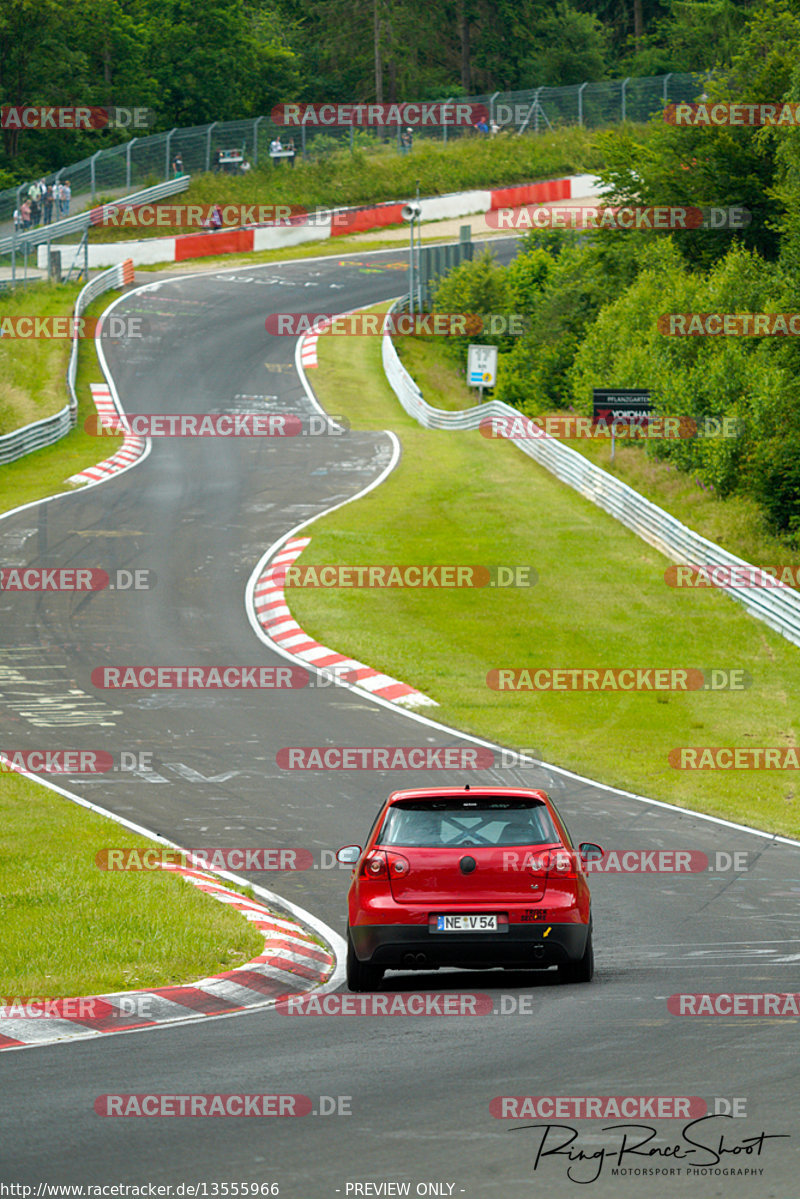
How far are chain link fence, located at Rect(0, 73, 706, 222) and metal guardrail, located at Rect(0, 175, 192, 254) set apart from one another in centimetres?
75

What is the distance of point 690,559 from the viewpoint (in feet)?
102

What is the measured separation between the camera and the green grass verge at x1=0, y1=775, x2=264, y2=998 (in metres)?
10.0

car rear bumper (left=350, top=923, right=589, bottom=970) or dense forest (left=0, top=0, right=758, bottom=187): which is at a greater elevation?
dense forest (left=0, top=0, right=758, bottom=187)

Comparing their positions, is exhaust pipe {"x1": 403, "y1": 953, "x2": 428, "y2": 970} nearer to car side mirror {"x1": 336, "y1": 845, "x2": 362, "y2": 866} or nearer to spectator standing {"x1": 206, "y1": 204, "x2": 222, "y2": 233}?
car side mirror {"x1": 336, "y1": 845, "x2": 362, "y2": 866}

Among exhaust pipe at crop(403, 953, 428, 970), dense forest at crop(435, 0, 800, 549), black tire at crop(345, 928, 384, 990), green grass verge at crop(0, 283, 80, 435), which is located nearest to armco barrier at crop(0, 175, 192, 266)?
green grass verge at crop(0, 283, 80, 435)

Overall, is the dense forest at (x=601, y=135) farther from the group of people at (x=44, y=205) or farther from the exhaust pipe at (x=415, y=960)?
the exhaust pipe at (x=415, y=960)

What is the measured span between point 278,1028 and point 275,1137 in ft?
6.80

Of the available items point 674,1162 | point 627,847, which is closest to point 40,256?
point 627,847

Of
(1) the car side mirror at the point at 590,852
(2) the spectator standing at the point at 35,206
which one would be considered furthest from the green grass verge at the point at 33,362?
(1) the car side mirror at the point at 590,852

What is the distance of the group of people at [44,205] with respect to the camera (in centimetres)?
6216

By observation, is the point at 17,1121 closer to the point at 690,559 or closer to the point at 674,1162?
the point at 674,1162

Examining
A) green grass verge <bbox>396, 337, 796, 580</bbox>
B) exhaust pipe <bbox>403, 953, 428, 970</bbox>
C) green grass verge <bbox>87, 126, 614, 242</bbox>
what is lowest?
exhaust pipe <bbox>403, 953, 428, 970</bbox>

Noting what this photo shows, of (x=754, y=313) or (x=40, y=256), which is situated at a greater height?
(x=40, y=256)

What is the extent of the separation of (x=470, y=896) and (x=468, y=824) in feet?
1.84
